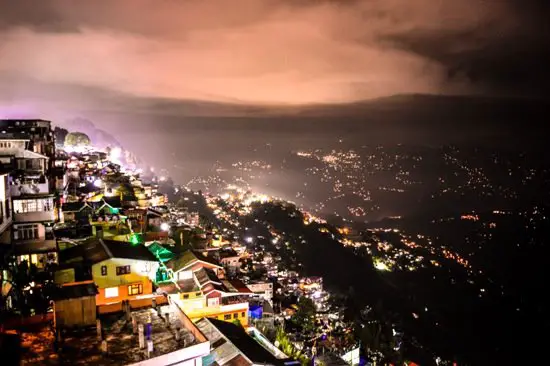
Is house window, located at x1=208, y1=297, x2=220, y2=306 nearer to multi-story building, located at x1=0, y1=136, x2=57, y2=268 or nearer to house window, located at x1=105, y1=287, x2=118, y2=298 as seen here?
house window, located at x1=105, y1=287, x2=118, y2=298

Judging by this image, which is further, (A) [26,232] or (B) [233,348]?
(A) [26,232]

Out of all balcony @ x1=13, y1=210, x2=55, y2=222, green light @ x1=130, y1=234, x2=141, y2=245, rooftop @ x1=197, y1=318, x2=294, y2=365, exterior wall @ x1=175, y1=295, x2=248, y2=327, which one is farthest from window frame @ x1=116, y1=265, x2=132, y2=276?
green light @ x1=130, y1=234, x2=141, y2=245

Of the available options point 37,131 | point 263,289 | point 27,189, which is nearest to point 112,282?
point 27,189

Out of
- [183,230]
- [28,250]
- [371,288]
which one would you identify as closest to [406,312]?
[371,288]

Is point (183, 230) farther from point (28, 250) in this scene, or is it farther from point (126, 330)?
point (126, 330)

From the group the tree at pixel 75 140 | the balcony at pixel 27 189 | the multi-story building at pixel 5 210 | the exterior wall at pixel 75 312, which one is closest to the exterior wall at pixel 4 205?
the multi-story building at pixel 5 210

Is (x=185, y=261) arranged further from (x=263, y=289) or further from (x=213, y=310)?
(x=263, y=289)
